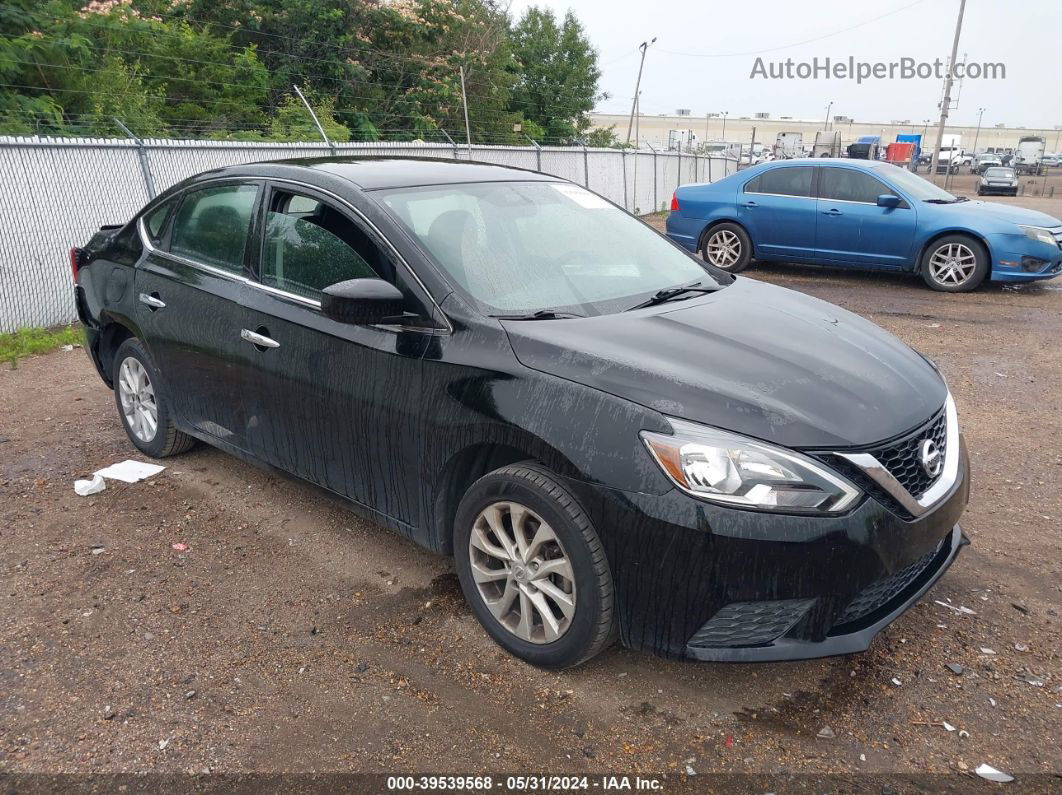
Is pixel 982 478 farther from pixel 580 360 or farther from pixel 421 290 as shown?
pixel 421 290

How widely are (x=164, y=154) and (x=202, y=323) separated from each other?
6.79 meters

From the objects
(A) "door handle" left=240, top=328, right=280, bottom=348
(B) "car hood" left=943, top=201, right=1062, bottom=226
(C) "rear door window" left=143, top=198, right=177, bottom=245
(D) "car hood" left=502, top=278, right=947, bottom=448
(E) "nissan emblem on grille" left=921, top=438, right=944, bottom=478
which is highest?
(C) "rear door window" left=143, top=198, right=177, bottom=245

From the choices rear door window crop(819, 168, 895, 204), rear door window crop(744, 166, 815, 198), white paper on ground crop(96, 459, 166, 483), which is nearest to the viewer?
white paper on ground crop(96, 459, 166, 483)

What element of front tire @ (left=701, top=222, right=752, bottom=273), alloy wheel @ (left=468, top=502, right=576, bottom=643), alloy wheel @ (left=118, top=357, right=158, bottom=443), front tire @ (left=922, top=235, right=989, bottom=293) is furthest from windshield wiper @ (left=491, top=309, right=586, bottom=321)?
front tire @ (left=701, top=222, right=752, bottom=273)

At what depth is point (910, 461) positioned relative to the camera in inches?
107

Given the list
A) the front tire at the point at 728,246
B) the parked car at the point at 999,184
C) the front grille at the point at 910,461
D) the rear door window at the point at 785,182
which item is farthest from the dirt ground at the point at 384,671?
the parked car at the point at 999,184

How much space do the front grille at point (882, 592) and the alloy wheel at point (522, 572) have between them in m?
0.87

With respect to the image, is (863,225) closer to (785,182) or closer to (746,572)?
(785,182)

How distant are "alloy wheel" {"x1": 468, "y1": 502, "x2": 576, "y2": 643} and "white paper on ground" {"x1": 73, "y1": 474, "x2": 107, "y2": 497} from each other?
8.53 ft

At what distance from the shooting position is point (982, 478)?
4652mm

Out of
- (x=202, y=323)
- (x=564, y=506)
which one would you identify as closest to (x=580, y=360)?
(x=564, y=506)


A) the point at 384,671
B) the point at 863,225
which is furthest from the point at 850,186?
the point at 384,671

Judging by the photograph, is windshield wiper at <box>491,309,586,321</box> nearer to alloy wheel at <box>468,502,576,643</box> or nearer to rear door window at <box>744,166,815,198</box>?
alloy wheel at <box>468,502,576,643</box>

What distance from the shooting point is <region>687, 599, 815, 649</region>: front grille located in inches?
99.0
